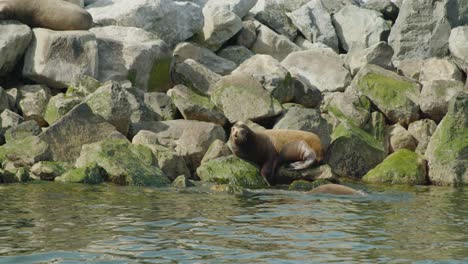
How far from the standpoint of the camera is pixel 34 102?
1755 cm

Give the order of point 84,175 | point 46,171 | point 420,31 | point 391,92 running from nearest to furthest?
point 84,175
point 46,171
point 391,92
point 420,31

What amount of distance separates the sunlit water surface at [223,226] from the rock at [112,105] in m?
2.81

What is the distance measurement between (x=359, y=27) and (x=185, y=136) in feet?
35.9

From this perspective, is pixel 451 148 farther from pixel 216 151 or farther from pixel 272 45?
pixel 272 45

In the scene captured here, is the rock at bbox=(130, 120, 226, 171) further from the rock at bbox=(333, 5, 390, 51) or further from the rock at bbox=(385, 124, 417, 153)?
the rock at bbox=(333, 5, 390, 51)

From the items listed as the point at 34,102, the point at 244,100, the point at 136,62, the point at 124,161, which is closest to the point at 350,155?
the point at 244,100

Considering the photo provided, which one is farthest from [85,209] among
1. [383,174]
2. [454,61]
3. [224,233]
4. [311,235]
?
[454,61]

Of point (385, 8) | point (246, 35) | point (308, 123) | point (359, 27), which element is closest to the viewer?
point (308, 123)

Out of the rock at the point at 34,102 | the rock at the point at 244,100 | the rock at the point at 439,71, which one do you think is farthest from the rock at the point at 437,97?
the rock at the point at 34,102

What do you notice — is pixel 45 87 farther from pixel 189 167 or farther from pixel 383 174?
pixel 383 174

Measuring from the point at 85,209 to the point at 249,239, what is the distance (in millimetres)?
2982

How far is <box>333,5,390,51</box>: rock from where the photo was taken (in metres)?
25.4

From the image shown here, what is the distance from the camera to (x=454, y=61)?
885 inches

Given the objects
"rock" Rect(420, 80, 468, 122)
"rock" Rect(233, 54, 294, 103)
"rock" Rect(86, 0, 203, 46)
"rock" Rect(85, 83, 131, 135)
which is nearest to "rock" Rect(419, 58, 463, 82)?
"rock" Rect(420, 80, 468, 122)
